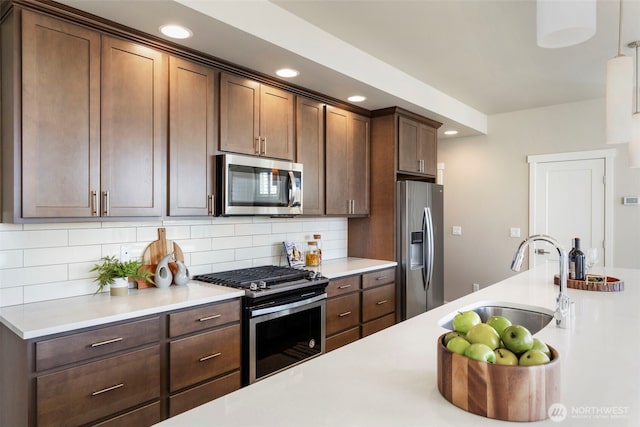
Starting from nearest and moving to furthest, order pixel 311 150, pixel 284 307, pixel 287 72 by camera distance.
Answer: pixel 284 307 → pixel 287 72 → pixel 311 150

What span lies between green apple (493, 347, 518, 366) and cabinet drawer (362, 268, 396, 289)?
2.43m

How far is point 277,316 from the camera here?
253 centimetres

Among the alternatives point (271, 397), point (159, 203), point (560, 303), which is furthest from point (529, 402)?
point (159, 203)

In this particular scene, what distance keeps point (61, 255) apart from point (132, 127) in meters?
0.80

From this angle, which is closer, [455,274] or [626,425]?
[626,425]

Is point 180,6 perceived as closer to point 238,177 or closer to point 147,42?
point 147,42

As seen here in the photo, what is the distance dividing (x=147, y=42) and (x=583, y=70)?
11.7 feet

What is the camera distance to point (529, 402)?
938mm

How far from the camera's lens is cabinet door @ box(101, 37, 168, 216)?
6.95 feet

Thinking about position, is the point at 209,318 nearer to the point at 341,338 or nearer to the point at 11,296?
the point at 11,296

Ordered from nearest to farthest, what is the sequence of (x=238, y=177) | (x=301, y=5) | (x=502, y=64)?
(x=301, y=5), (x=238, y=177), (x=502, y=64)

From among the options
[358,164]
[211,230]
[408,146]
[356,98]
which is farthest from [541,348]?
[408,146]

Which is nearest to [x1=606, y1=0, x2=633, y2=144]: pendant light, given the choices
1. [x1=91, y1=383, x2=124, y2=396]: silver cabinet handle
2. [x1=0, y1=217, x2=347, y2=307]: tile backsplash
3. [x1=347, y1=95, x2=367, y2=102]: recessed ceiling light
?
[x1=347, y1=95, x2=367, y2=102]: recessed ceiling light

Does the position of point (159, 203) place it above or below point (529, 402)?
above
